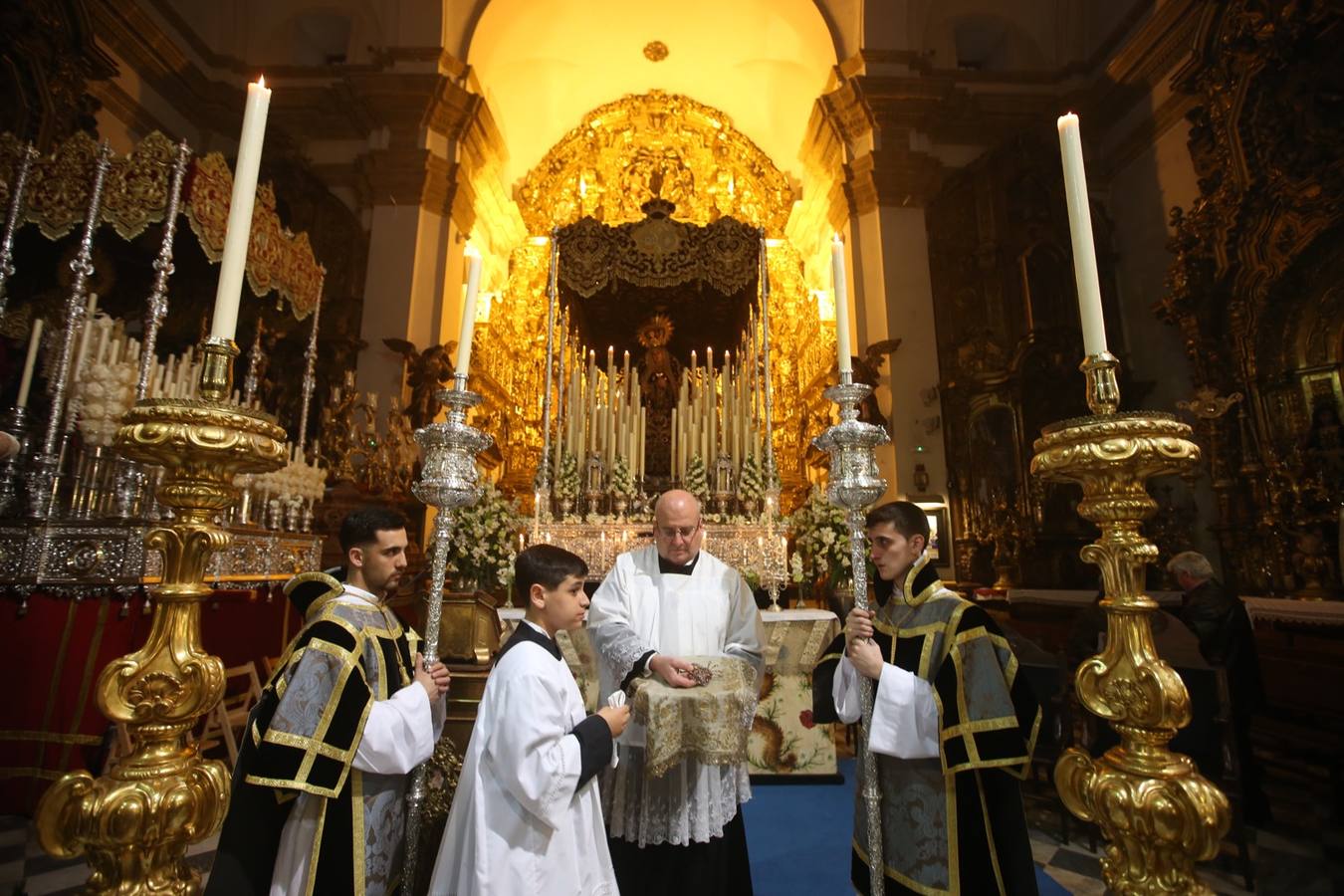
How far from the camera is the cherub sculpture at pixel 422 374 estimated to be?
7.80m

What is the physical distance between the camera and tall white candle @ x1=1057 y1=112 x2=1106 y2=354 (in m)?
1.34

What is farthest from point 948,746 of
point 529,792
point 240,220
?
point 240,220

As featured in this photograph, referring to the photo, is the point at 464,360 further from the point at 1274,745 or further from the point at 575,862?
the point at 1274,745

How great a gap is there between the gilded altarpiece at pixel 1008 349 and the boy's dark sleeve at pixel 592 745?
6756 mm

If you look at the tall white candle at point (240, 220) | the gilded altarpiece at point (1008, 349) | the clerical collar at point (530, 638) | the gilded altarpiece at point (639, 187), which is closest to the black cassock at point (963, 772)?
the clerical collar at point (530, 638)

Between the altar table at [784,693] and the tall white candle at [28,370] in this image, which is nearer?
the tall white candle at [28,370]

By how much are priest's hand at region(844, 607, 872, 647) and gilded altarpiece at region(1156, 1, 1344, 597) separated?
20.5 ft

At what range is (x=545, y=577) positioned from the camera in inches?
75.3

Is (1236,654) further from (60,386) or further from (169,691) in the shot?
(60,386)

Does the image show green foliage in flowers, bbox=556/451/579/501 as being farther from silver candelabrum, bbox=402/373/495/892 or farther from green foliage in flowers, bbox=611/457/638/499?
silver candelabrum, bbox=402/373/495/892

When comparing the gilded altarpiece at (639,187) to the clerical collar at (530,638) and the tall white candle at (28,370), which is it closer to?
the tall white candle at (28,370)

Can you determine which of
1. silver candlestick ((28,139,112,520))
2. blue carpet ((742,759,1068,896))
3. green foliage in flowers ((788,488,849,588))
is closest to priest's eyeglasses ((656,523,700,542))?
blue carpet ((742,759,1068,896))

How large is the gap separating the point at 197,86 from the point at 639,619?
10429 millimetres

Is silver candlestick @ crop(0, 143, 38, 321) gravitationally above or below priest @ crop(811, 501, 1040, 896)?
above
